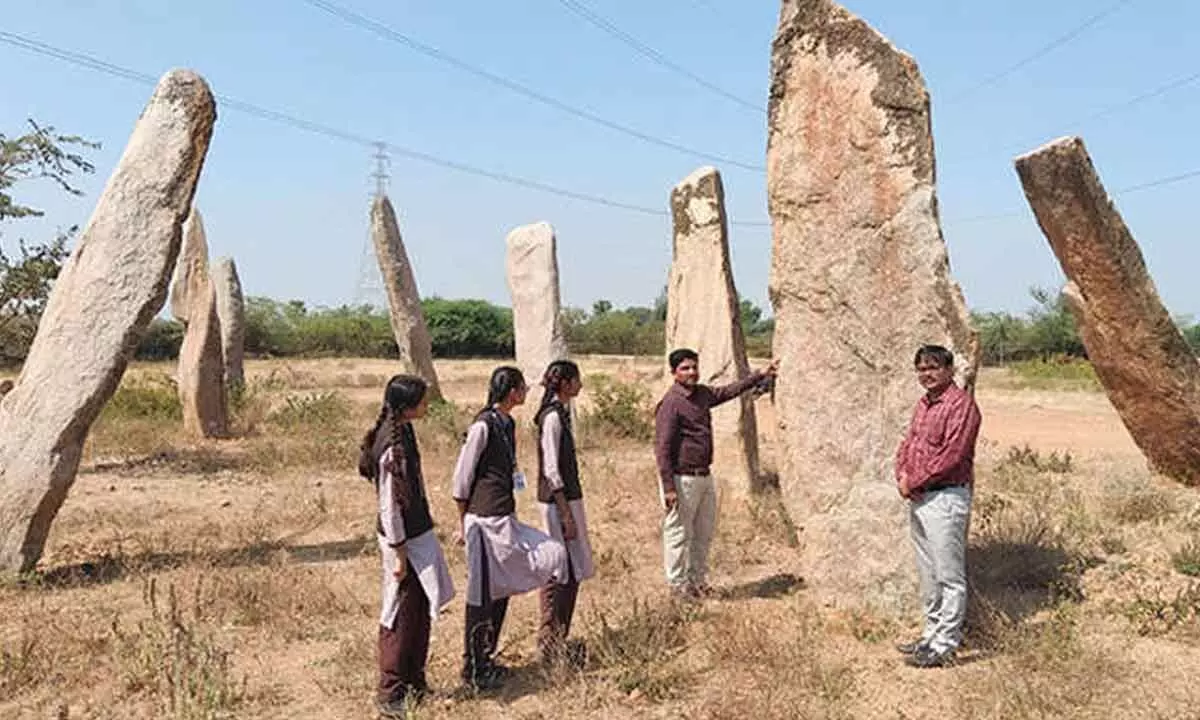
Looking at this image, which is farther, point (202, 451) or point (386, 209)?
point (386, 209)

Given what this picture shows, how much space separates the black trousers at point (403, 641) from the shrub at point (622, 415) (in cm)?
908

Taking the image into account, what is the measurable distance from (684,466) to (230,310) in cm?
1213

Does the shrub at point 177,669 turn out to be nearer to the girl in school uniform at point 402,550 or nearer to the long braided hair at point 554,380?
the girl in school uniform at point 402,550

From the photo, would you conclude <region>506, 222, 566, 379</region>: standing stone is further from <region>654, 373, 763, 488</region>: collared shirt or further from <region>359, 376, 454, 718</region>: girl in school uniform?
<region>359, 376, 454, 718</region>: girl in school uniform

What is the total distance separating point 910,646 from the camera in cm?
480

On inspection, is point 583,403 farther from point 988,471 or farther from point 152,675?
point 152,675

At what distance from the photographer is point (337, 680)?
460 cm

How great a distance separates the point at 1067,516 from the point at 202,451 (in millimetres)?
9126

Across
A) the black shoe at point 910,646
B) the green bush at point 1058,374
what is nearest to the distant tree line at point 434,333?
the green bush at point 1058,374

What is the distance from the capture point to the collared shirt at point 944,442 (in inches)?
181

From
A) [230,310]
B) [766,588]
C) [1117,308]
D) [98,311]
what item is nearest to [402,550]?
[766,588]

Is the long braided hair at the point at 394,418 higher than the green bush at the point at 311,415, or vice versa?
the long braided hair at the point at 394,418

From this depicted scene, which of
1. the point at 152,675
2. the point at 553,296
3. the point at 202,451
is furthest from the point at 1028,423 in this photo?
the point at 152,675

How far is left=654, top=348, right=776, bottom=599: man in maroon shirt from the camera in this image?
18.6ft
